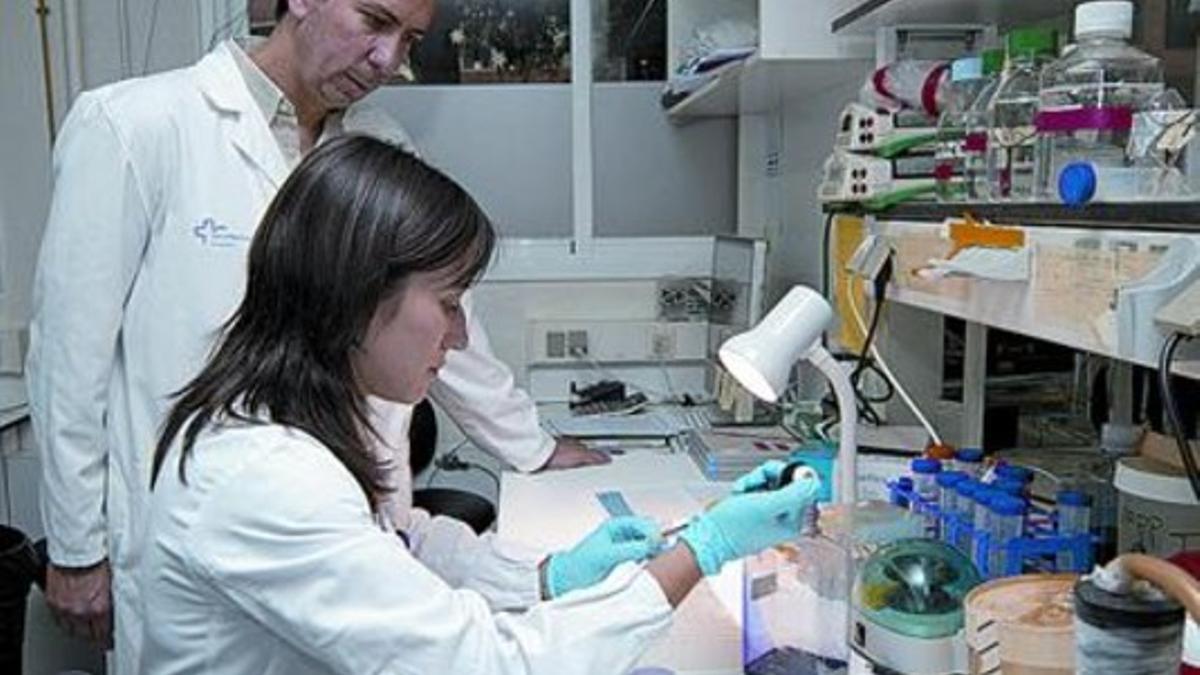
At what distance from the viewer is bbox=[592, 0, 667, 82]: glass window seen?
124 inches

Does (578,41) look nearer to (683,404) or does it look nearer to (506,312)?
(506,312)

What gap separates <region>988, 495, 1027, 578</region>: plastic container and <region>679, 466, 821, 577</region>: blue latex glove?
19 centimetres

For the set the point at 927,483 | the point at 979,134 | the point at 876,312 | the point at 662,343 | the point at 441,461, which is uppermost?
the point at 979,134

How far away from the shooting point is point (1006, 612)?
859 millimetres

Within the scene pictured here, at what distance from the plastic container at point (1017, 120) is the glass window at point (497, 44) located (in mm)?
2061

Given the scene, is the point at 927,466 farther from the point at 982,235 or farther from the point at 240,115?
the point at 240,115

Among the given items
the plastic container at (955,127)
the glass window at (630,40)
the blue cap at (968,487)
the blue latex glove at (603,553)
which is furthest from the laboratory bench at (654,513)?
the glass window at (630,40)

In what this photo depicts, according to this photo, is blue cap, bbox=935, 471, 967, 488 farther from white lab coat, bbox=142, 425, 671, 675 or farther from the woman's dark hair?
the woman's dark hair

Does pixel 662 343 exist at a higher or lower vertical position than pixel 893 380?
lower

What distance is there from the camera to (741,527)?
109cm

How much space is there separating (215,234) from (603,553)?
838mm

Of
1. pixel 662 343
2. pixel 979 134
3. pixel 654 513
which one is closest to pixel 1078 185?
pixel 979 134

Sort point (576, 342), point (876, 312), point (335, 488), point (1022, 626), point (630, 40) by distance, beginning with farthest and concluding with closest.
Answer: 1. point (630, 40)
2. point (576, 342)
3. point (876, 312)
4. point (335, 488)
5. point (1022, 626)

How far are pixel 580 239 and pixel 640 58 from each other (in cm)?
55
